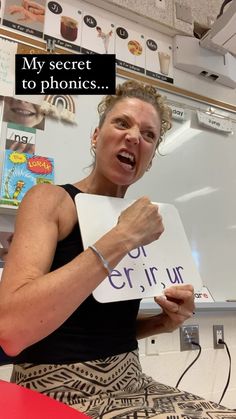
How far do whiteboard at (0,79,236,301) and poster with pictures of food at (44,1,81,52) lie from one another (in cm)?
29

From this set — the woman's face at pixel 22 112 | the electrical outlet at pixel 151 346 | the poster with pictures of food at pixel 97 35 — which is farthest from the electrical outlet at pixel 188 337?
the poster with pictures of food at pixel 97 35

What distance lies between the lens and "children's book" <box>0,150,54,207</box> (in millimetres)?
1249

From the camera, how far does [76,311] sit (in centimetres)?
72

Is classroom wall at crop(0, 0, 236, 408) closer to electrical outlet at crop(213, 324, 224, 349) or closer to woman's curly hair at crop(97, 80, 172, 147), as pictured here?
electrical outlet at crop(213, 324, 224, 349)

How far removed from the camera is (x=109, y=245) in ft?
2.06

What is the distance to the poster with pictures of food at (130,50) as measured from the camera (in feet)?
5.64

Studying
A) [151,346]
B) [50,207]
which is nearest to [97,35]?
[50,207]

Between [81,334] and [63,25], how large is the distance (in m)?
1.48

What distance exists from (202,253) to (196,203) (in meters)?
0.26

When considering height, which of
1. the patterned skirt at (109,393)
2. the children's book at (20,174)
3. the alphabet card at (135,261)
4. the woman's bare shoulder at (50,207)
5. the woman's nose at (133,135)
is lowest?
the patterned skirt at (109,393)

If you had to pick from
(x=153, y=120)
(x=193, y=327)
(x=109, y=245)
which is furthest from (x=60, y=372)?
(x=193, y=327)

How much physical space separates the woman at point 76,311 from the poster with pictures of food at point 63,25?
926 mm

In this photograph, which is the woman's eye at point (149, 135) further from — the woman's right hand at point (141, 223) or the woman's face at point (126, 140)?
the woman's right hand at point (141, 223)

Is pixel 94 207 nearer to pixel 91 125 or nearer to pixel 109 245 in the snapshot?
pixel 109 245
